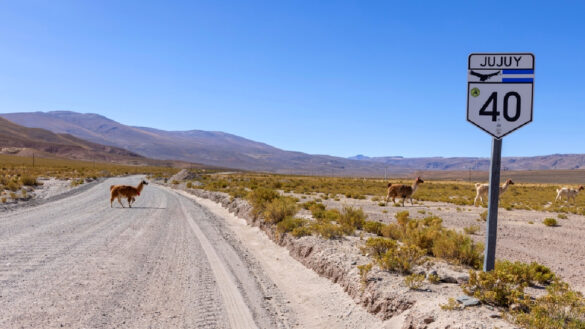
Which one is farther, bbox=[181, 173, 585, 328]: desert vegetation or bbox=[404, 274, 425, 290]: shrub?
bbox=[404, 274, 425, 290]: shrub

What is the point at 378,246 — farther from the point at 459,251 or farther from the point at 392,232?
the point at 392,232

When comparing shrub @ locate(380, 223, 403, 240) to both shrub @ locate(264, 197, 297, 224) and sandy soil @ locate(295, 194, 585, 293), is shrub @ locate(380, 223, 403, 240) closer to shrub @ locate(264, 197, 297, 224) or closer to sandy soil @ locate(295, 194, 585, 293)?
sandy soil @ locate(295, 194, 585, 293)

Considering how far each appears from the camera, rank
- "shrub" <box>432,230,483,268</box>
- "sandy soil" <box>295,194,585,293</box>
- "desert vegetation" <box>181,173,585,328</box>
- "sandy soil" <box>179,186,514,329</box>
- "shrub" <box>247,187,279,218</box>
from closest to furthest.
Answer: "desert vegetation" <box>181,173,585,328</box> → "sandy soil" <box>179,186,514,329</box> → "shrub" <box>432,230,483,268</box> → "sandy soil" <box>295,194,585,293</box> → "shrub" <box>247,187,279,218</box>

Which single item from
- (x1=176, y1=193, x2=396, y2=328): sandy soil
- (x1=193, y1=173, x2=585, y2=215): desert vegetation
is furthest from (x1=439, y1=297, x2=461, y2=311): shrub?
(x1=193, y1=173, x2=585, y2=215): desert vegetation

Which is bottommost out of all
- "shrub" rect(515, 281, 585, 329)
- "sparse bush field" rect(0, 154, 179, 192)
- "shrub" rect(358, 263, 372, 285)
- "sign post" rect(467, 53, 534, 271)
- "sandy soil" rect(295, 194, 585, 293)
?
"sparse bush field" rect(0, 154, 179, 192)

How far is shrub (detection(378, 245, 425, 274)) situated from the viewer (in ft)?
23.6

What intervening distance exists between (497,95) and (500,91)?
0.18 feet

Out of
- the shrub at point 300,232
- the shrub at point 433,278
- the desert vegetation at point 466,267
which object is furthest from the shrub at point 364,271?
the shrub at point 300,232

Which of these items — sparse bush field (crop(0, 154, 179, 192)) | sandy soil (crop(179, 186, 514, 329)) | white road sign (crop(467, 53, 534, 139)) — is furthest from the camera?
sparse bush field (crop(0, 154, 179, 192))

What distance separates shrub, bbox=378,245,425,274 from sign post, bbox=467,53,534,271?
8.19ft

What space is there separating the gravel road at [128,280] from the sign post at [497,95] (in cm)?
409

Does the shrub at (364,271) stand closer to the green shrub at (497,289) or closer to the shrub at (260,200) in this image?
the green shrub at (497,289)

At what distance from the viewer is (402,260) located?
7230mm

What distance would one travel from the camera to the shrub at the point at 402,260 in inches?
283
